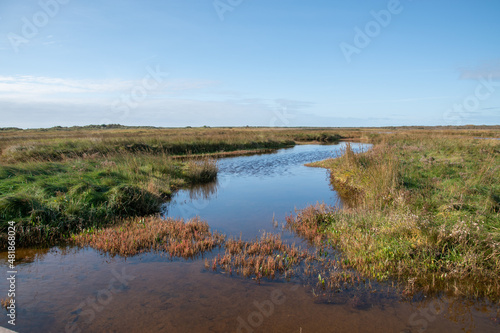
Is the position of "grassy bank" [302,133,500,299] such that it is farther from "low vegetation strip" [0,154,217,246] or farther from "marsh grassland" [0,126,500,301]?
"low vegetation strip" [0,154,217,246]

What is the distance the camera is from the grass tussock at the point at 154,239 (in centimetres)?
708

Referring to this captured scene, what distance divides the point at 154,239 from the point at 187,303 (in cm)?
287

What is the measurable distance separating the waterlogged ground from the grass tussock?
0.31 metres

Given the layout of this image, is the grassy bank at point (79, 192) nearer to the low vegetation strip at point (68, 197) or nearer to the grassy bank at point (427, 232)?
the low vegetation strip at point (68, 197)

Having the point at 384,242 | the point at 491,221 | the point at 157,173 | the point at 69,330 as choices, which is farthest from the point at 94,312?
the point at 157,173

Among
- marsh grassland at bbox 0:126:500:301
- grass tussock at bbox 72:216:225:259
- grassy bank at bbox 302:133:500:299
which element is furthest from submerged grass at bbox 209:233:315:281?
grassy bank at bbox 302:133:500:299

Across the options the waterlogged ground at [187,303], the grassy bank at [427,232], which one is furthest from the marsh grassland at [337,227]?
the waterlogged ground at [187,303]

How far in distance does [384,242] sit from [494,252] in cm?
191

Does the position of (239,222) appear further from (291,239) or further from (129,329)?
(129,329)

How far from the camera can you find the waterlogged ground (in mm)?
4438

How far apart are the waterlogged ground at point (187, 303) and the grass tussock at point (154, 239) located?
307mm

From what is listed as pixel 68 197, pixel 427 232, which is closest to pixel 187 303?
pixel 427 232

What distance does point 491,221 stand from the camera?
6309mm

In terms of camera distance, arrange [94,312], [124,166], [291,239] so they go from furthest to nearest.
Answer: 1. [124,166]
2. [291,239]
3. [94,312]
